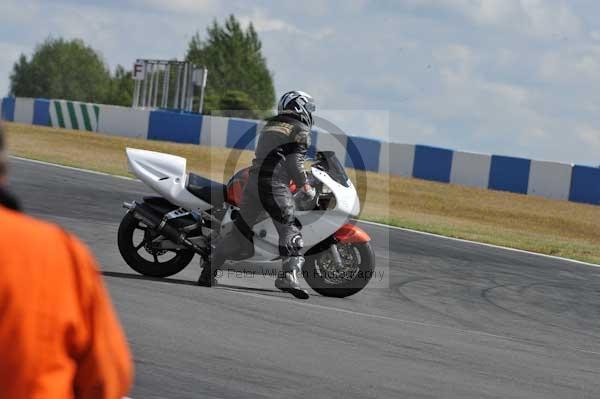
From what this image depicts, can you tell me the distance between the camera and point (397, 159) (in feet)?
92.3

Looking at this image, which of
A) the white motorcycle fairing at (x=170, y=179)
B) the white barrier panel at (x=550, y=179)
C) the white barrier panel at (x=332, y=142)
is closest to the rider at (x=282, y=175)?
the white motorcycle fairing at (x=170, y=179)

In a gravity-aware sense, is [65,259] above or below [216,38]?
below

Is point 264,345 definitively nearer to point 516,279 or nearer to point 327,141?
point 516,279

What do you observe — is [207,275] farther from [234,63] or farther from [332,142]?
[234,63]

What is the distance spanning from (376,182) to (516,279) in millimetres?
14918

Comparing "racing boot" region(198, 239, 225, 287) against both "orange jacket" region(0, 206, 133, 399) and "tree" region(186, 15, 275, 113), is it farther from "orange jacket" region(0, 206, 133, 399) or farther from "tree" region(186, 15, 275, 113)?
"tree" region(186, 15, 275, 113)

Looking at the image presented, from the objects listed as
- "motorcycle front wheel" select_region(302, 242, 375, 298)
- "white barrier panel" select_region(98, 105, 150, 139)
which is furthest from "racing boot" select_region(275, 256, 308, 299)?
"white barrier panel" select_region(98, 105, 150, 139)

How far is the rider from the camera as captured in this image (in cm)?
808

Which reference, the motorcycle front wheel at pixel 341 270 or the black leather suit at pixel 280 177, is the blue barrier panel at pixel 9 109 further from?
the black leather suit at pixel 280 177

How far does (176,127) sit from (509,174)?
1041 cm

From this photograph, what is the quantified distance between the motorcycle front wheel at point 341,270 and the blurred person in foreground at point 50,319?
6.09m

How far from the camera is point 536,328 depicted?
8.59m

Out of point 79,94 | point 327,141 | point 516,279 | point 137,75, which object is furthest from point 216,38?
point 516,279

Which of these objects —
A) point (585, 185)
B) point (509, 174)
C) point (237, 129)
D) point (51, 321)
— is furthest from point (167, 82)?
point (51, 321)
